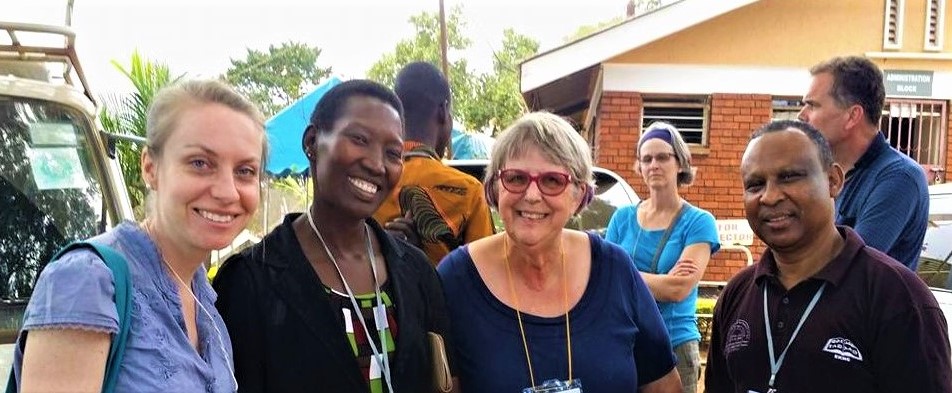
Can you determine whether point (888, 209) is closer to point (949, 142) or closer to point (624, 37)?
point (624, 37)

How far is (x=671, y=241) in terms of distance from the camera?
3738 millimetres

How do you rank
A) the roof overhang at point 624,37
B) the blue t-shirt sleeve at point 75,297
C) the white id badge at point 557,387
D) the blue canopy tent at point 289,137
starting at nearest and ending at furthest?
the blue t-shirt sleeve at point 75,297 → the white id badge at point 557,387 → the blue canopy tent at point 289,137 → the roof overhang at point 624,37

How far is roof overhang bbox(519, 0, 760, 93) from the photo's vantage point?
9086 millimetres

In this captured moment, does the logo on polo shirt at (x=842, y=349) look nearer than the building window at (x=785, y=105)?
Yes

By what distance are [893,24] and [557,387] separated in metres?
9.58

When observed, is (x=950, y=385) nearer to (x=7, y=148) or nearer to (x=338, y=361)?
(x=338, y=361)

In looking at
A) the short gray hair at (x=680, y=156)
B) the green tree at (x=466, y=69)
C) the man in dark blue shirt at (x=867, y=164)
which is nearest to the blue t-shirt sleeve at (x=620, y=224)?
the short gray hair at (x=680, y=156)

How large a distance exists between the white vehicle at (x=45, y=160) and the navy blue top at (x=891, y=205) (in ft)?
10.4

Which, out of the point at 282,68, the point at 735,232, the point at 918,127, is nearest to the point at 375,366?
the point at 735,232


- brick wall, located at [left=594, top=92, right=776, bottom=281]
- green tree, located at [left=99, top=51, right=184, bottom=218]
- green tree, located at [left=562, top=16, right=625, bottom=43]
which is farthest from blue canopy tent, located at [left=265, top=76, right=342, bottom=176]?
brick wall, located at [left=594, top=92, right=776, bottom=281]

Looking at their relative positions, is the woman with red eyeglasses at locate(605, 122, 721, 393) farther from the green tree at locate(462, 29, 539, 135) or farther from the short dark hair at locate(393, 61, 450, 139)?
the green tree at locate(462, 29, 539, 135)

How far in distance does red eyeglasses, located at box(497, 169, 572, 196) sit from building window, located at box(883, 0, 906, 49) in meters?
9.19

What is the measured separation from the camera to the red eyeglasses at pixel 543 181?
233 cm

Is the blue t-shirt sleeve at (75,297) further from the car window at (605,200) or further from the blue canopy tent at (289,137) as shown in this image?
the blue canopy tent at (289,137)
